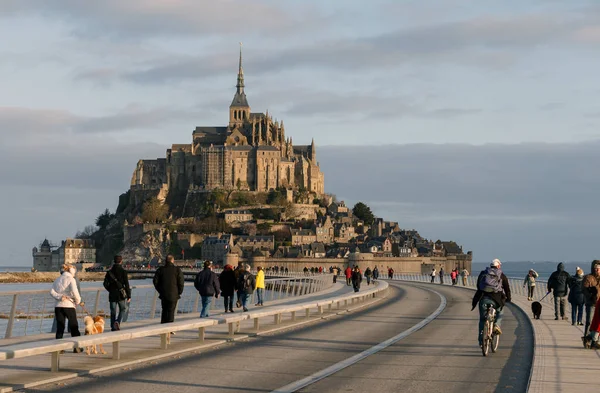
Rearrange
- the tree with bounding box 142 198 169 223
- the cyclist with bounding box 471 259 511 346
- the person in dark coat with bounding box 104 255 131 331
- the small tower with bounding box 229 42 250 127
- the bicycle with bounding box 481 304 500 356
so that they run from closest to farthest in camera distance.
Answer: the bicycle with bounding box 481 304 500 356 → the cyclist with bounding box 471 259 511 346 → the person in dark coat with bounding box 104 255 131 331 → the tree with bounding box 142 198 169 223 → the small tower with bounding box 229 42 250 127

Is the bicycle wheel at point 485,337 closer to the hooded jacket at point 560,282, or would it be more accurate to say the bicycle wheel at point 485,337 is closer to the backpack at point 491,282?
the backpack at point 491,282

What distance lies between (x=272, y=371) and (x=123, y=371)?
88.1 inches

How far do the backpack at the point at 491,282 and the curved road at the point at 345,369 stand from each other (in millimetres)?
1203

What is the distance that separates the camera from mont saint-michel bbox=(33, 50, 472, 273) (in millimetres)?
159125

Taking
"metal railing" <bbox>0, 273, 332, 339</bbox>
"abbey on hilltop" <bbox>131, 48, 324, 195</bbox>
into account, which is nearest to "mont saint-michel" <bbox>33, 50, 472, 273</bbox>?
"abbey on hilltop" <bbox>131, 48, 324, 195</bbox>

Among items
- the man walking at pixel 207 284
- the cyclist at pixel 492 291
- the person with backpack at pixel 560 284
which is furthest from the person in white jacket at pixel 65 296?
the person with backpack at pixel 560 284

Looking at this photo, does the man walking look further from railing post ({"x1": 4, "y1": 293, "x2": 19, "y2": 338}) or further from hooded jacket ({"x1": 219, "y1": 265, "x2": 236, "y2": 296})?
railing post ({"x1": 4, "y1": 293, "x2": 19, "y2": 338})

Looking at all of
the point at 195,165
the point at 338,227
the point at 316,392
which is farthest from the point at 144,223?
the point at 316,392

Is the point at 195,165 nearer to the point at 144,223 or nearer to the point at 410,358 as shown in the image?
the point at 144,223

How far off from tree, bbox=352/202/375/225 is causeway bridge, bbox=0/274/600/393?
167220mm

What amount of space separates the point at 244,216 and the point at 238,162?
12.8 m

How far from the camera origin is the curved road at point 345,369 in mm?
12438

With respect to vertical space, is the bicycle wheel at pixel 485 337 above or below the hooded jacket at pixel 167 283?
below

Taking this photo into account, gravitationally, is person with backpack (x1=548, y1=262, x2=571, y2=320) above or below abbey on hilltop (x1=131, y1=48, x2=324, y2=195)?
below
